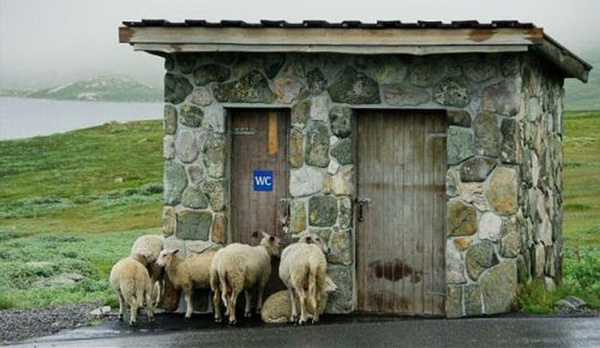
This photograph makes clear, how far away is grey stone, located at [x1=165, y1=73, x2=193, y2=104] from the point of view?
1526 cm

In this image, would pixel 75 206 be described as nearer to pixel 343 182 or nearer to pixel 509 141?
pixel 343 182

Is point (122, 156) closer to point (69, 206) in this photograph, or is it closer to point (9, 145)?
point (9, 145)

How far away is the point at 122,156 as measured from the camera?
236 ft

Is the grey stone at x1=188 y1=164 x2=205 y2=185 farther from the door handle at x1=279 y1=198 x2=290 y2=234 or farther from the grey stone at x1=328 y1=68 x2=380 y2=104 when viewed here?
the grey stone at x1=328 y1=68 x2=380 y2=104

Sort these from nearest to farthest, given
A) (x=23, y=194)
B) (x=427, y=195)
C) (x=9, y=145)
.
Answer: (x=427, y=195) < (x=23, y=194) < (x=9, y=145)

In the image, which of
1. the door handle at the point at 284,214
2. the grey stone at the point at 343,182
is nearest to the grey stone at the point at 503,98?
the grey stone at the point at 343,182

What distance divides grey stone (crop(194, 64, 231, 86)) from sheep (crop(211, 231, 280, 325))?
2.11m

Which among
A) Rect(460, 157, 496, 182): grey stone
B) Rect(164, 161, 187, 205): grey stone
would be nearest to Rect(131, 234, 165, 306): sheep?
Rect(164, 161, 187, 205): grey stone

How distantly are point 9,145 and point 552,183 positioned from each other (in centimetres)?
7240

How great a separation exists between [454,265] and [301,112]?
105 inches

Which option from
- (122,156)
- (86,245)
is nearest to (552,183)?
(86,245)

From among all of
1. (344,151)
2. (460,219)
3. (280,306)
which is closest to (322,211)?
(344,151)

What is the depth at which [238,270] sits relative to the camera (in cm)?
1417

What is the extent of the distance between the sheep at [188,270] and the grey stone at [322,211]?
133 cm
